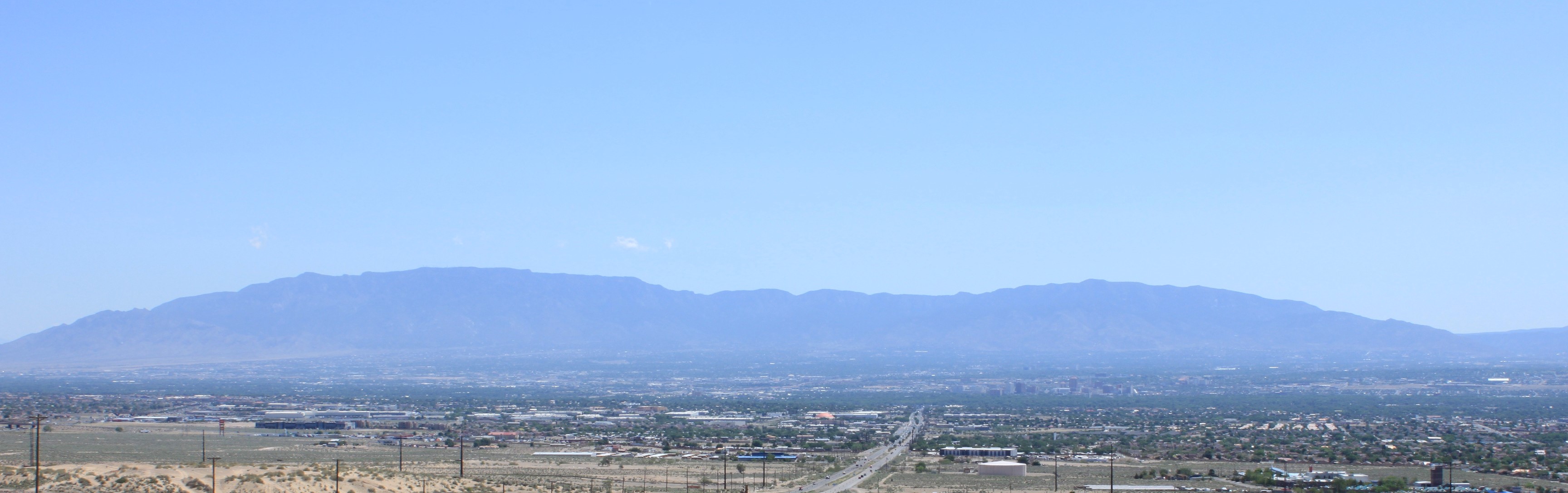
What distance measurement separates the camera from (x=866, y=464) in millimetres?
61469

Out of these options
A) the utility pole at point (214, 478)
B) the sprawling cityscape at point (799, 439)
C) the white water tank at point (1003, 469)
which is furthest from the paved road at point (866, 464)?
the utility pole at point (214, 478)

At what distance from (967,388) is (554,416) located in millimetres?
68102

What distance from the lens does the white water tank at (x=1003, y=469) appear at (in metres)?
57.2

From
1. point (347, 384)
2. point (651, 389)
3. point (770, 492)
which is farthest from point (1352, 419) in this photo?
point (347, 384)

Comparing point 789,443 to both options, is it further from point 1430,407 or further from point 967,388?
point 967,388

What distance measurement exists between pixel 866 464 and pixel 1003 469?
6.31m

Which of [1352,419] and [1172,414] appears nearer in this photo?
[1352,419]

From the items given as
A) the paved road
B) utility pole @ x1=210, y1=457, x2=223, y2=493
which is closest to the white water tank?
the paved road

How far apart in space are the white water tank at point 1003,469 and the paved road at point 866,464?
4.40m

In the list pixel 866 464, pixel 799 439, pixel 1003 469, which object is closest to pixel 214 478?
pixel 866 464

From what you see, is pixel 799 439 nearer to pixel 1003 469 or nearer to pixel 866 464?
pixel 866 464

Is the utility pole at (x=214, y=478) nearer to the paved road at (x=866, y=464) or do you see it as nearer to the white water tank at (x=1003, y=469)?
the paved road at (x=866, y=464)

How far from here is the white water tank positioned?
57188 mm

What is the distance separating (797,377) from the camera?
646ft
